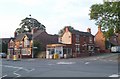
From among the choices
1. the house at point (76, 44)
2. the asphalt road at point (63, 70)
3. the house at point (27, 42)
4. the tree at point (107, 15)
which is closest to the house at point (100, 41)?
the house at point (76, 44)

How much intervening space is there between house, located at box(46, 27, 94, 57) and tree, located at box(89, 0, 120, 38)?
13372 mm

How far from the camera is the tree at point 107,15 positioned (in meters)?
49.2

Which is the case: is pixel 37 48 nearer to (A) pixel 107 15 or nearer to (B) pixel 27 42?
(B) pixel 27 42

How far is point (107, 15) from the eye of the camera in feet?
169

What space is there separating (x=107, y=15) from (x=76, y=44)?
64.1ft

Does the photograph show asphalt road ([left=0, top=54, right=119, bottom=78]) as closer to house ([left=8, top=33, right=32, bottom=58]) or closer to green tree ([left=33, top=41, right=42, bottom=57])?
green tree ([left=33, top=41, right=42, bottom=57])

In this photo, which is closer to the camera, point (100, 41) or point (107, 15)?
point (107, 15)

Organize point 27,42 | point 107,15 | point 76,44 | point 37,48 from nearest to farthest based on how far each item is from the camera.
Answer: point 107,15 → point 76,44 → point 37,48 → point 27,42

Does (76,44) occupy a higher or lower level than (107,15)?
lower

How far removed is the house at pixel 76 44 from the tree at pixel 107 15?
43.9 ft

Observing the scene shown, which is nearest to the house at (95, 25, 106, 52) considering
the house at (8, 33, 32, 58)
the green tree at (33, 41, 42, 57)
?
the green tree at (33, 41, 42, 57)

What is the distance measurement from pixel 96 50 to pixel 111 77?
57.1 m

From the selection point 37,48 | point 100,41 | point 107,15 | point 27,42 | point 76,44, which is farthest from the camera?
point 100,41

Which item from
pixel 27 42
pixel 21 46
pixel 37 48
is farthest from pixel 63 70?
pixel 21 46
